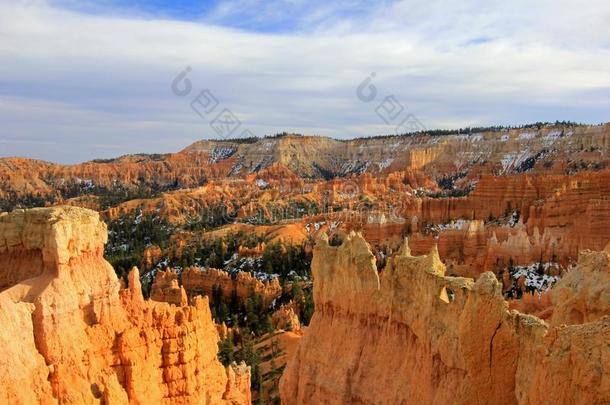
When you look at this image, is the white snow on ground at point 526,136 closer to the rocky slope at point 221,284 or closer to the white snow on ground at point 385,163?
the white snow on ground at point 385,163

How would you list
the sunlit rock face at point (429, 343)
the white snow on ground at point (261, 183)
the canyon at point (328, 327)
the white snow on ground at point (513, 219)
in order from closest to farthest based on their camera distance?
the sunlit rock face at point (429, 343)
the canyon at point (328, 327)
the white snow on ground at point (513, 219)
the white snow on ground at point (261, 183)

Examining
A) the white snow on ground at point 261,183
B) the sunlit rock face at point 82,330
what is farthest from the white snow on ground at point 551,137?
the sunlit rock face at point 82,330

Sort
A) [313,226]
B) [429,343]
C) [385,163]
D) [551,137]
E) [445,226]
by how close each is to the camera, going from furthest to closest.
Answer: [385,163], [551,137], [313,226], [445,226], [429,343]

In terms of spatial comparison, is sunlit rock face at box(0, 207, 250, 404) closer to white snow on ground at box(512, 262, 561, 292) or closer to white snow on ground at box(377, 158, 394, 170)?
white snow on ground at box(512, 262, 561, 292)

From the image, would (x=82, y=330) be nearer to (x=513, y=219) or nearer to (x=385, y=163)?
(x=513, y=219)

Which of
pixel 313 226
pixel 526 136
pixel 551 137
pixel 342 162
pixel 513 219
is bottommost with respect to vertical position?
pixel 313 226


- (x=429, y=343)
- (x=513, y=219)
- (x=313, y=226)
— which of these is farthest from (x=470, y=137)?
(x=429, y=343)
